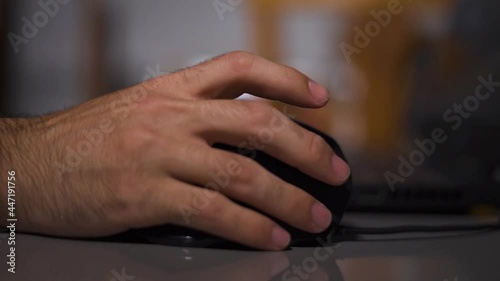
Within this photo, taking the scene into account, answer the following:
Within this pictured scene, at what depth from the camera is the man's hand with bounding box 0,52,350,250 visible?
534 millimetres

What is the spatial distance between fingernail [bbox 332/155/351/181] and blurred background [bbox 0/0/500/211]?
0.90ft

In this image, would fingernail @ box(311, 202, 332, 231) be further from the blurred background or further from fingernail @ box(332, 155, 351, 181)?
Answer: the blurred background

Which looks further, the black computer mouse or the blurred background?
the blurred background

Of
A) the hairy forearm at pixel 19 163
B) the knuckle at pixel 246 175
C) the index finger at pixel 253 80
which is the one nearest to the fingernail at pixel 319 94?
the index finger at pixel 253 80

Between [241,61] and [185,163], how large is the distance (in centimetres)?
12

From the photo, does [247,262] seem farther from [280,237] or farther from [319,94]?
[319,94]

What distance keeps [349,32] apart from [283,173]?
59cm

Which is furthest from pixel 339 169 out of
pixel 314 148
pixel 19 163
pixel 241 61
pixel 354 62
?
pixel 354 62

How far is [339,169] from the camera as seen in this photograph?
0.57 meters

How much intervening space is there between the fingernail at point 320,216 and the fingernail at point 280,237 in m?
0.03

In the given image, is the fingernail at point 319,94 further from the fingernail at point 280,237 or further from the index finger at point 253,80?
the fingernail at point 280,237

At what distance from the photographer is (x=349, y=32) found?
1090 mm

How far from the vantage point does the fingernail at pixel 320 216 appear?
55 cm

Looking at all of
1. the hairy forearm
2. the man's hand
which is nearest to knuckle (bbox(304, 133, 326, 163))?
the man's hand
